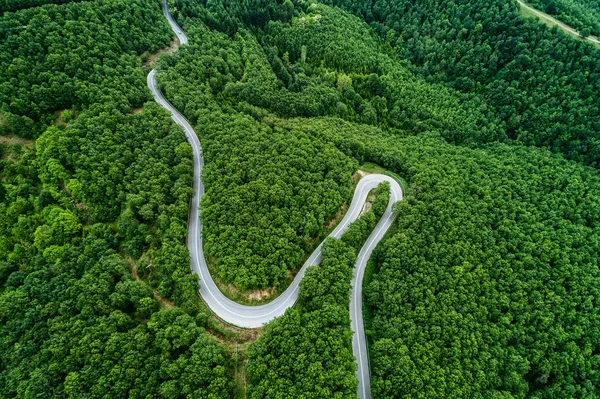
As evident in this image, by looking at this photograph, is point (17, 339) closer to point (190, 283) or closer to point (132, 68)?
point (190, 283)

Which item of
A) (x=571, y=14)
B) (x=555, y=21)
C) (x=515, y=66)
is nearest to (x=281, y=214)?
(x=515, y=66)

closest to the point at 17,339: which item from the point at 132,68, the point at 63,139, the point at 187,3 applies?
the point at 63,139

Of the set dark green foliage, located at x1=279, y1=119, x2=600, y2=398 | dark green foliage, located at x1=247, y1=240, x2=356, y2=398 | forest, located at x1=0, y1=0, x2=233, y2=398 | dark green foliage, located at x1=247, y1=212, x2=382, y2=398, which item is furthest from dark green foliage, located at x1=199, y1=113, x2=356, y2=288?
dark green foliage, located at x1=279, y1=119, x2=600, y2=398

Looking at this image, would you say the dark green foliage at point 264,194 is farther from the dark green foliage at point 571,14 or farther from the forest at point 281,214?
the dark green foliage at point 571,14

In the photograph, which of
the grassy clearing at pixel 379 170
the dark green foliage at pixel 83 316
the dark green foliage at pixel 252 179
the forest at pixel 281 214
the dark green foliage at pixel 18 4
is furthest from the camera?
the dark green foliage at pixel 18 4

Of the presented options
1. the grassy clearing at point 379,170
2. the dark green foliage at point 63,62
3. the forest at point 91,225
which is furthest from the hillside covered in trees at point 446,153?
the dark green foliage at point 63,62
